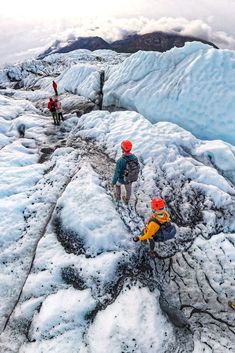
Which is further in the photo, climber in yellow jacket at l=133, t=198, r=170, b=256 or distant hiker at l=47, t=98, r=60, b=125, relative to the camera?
distant hiker at l=47, t=98, r=60, b=125

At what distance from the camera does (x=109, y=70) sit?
1024 inches

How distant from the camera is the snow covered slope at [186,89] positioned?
1777cm

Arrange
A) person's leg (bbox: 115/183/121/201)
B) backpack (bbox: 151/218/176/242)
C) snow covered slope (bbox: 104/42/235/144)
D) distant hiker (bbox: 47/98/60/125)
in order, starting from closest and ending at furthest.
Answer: backpack (bbox: 151/218/176/242) < person's leg (bbox: 115/183/121/201) < snow covered slope (bbox: 104/42/235/144) < distant hiker (bbox: 47/98/60/125)

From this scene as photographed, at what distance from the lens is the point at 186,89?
18922 mm

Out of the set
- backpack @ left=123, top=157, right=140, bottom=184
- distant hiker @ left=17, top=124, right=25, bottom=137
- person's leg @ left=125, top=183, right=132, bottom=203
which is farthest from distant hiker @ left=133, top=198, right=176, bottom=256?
distant hiker @ left=17, top=124, right=25, bottom=137

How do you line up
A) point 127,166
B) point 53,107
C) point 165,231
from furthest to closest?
point 53,107 → point 127,166 → point 165,231

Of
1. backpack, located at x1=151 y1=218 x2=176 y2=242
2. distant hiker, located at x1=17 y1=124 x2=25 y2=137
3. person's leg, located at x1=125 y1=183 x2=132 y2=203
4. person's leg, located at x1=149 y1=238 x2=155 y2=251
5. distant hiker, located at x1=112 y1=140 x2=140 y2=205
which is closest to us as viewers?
backpack, located at x1=151 y1=218 x2=176 y2=242

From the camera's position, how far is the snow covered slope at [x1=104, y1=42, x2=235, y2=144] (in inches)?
699

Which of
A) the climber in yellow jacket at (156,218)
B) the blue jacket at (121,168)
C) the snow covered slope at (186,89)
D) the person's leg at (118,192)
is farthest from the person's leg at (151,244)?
the snow covered slope at (186,89)

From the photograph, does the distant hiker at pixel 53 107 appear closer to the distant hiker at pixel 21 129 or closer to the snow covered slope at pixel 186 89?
the distant hiker at pixel 21 129

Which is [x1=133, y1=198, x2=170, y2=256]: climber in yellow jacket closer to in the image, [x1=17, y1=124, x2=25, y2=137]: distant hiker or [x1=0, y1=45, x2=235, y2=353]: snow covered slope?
[x1=0, y1=45, x2=235, y2=353]: snow covered slope

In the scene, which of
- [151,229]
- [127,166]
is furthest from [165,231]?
[127,166]

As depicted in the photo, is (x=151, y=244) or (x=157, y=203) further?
(x=151, y=244)

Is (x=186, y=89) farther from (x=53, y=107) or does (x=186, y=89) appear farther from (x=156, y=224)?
A: (x=156, y=224)
